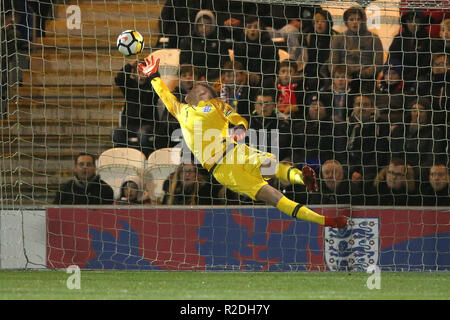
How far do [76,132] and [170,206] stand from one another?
6.12 feet

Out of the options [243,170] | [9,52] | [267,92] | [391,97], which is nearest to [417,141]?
[391,97]

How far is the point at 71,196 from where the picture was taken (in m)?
9.71

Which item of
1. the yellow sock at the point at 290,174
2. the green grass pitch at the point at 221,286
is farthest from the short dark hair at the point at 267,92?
the green grass pitch at the point at 221,286

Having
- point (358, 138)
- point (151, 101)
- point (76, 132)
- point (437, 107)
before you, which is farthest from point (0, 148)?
point (437, 107)

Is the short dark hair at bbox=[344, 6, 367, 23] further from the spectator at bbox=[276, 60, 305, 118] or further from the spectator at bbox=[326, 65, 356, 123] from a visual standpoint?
the spectator at bbox=[276, 60, 305, 118]

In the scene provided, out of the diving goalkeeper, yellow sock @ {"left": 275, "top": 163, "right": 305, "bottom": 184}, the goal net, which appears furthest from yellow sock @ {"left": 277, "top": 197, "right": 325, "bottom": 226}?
the goal net

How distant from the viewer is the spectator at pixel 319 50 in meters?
9.88

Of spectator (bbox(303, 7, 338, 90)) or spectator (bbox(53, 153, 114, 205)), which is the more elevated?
spectator (bbox(303, 7, 338, 90))

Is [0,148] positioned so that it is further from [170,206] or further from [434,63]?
[434,63]

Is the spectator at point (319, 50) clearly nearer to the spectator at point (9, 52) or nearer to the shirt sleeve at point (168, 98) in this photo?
the shirt sleeve at point (168, 98)

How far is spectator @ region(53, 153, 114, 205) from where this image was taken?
31.7ft

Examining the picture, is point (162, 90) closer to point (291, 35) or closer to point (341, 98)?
point (291, 35)

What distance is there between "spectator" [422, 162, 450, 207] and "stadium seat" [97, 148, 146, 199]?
3290mm

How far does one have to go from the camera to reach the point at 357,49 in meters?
10.0
